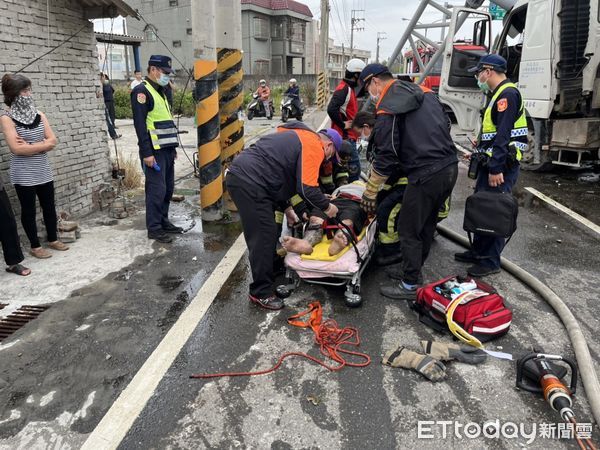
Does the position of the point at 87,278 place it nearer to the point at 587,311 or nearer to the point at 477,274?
the point at 477,274

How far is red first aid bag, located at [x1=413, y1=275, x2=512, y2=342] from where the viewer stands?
3.17 m

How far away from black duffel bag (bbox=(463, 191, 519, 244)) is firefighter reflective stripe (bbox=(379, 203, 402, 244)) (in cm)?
65

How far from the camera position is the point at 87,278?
4125 millimetres

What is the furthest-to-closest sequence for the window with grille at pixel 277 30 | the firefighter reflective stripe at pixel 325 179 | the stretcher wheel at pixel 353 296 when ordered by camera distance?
the window with grille at pixel 277 30 → the firefighter reflective stripe at pixel 325 179 → the stretcher wheel at pixel 353 296

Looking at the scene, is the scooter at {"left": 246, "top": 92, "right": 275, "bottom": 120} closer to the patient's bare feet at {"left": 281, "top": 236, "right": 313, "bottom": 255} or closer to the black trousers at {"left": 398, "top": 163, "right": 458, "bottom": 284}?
the patient's bare feet at {"left": 281, "top": 236, "right": 313, "bottom": 255}

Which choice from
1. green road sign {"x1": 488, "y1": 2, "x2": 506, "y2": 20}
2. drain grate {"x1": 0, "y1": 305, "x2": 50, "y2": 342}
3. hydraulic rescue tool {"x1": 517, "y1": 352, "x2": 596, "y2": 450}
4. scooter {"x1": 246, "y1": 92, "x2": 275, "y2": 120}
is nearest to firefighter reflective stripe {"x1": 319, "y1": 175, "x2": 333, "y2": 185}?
hydraulic rescue tool {"x1": 517, "y1": 352, "x2": 596, "y2": 450}

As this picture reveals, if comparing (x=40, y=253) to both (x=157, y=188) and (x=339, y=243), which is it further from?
(x=339, y=243)

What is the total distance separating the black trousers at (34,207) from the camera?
14.4 feet

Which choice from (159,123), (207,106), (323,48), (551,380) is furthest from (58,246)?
(323,48)

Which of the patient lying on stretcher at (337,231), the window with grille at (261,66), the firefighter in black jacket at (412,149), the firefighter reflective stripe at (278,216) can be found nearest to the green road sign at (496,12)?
the firefighter in black jacket at (412,149)

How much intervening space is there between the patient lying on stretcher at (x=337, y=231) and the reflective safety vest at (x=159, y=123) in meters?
2.11

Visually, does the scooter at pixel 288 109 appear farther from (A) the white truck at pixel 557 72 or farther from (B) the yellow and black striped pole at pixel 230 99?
(B) the yellow and black striped pole at pixel 230 99

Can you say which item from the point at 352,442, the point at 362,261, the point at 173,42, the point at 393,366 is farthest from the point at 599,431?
the point at 173,42

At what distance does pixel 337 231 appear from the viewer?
12.6 ft
